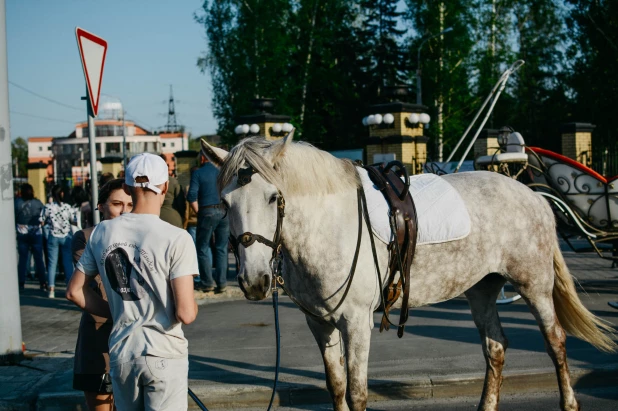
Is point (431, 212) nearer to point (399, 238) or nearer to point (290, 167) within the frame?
point (399, 238)

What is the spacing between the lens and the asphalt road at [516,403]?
5.40m

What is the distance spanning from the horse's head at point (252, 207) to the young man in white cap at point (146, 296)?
57cm

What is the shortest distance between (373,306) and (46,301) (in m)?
8.45

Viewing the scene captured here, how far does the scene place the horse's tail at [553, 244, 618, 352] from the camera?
17.9ft

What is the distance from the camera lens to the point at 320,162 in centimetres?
423

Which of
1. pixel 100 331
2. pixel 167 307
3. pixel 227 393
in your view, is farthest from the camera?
pixel 227 393

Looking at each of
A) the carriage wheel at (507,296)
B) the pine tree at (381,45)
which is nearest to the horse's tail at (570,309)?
the carriage wheel at (507,296)

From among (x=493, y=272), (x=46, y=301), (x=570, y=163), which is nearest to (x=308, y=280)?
(x=493, y=272)

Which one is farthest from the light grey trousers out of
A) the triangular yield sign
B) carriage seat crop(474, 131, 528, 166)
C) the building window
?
the building window

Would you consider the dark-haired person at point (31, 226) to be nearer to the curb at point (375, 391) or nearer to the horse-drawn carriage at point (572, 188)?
the curb at point (375, 391)

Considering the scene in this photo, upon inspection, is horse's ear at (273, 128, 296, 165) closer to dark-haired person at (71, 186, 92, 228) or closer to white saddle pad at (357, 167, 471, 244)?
white saddle pad at (357, 167, 471, 244)

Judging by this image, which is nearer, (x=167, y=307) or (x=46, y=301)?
(x=167, y=307)

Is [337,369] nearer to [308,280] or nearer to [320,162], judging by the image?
[308,280]

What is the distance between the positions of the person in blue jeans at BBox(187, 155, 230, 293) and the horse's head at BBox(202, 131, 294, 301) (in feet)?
22.7
